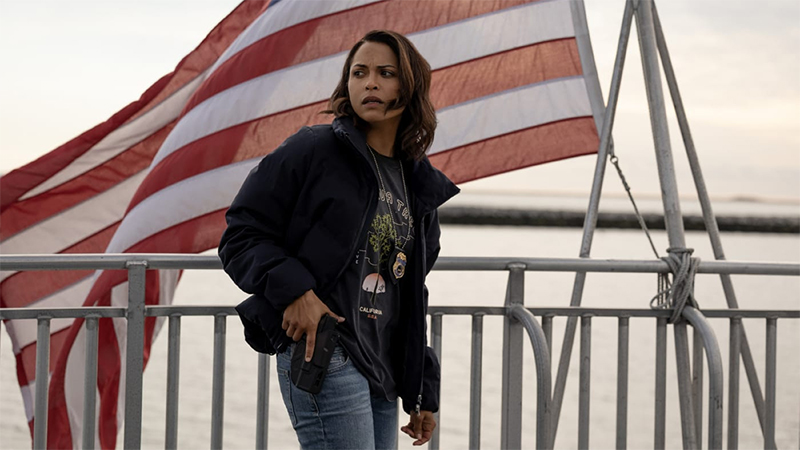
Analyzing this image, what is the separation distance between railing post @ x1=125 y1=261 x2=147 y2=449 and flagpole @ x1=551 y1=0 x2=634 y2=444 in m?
1.65

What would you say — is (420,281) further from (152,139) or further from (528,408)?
(528,408)

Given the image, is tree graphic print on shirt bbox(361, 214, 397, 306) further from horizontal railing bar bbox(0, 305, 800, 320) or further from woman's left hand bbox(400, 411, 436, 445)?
horizontal railing bar bbox(0, 305, 800, 320)

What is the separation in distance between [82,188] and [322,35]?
1536 mm

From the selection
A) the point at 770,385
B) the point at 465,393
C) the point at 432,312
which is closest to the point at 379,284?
the point at 432,312

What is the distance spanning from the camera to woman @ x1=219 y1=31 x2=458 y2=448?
237 cm

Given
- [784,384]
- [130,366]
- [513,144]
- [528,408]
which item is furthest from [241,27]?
[784,384]

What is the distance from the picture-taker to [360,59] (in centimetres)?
251

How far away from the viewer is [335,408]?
2.37 metres

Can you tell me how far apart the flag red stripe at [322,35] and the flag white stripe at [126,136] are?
0.42 meters

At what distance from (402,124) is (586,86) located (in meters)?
2.57

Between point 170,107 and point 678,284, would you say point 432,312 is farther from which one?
point 170,107

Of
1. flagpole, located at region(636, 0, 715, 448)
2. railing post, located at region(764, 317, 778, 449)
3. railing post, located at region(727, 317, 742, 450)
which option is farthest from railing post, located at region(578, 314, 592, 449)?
railing post, located at region(764, 317, 778, 449)

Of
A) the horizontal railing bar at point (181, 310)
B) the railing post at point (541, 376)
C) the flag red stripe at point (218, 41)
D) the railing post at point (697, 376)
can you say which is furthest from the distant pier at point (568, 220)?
the horizontal railing bar at point (181, 310)

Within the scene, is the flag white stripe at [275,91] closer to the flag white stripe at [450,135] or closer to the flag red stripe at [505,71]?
the flag red stripe at [505,71]
